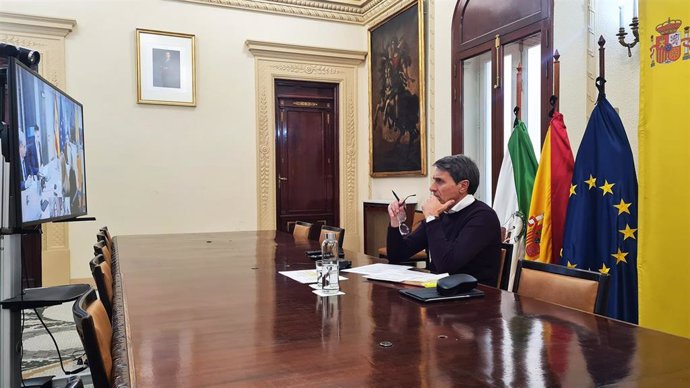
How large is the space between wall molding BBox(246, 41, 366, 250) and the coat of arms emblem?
444 centimetres

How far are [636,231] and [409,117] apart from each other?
3.20m

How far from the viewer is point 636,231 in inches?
107

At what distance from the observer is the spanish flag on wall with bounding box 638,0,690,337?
243cm

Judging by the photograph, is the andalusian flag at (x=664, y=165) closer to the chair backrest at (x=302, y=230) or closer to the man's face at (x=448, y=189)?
the man's face at (x=448, y=189)

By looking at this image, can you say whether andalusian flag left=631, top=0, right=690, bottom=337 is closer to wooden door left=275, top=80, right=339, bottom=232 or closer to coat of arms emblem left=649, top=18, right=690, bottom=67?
coat of arms emblem left=649, top=18, right=690, bottom=67

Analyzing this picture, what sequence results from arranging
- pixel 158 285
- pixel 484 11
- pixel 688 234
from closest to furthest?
1. pixel 158 285
2. pixel 688 234
3. pixel 484 11

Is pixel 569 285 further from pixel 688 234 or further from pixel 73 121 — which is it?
pixel 73 121

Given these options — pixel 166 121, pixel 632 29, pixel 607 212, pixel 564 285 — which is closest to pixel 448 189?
pixel 564 285

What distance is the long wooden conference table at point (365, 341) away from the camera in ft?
3.22

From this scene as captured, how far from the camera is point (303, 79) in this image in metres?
6.48

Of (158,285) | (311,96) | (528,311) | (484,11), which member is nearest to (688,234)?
(528,311)

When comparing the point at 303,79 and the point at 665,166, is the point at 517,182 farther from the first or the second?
the point at 303,79

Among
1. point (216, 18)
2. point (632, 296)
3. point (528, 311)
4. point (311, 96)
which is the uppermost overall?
point (216, 18)

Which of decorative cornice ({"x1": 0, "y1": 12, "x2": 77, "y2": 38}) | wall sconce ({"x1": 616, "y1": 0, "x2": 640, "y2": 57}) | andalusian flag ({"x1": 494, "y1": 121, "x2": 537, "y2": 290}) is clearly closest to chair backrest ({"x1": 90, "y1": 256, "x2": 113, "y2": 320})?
andalusian flag ({"x1": 494, "y1": 121, "x2": 537, "y2": 290})
